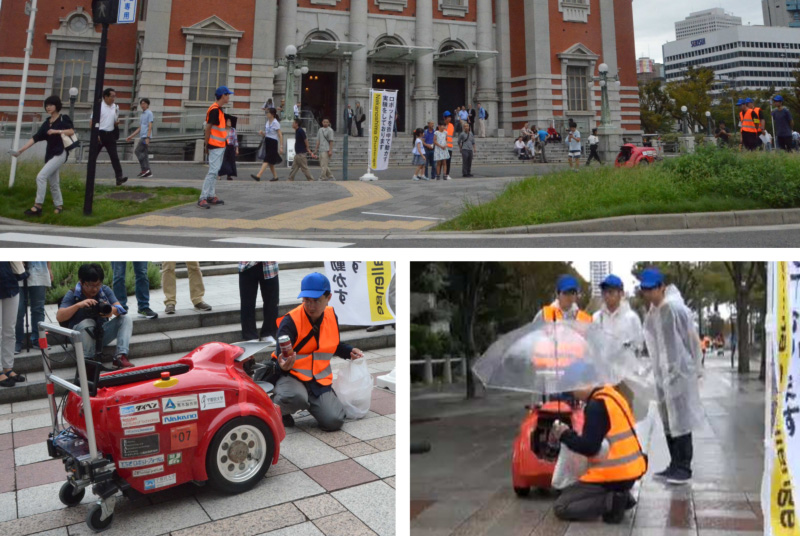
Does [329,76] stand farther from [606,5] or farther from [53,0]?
[606,5]

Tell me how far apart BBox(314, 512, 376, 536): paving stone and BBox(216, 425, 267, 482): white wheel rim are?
68cm

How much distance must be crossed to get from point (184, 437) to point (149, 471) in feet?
0.89

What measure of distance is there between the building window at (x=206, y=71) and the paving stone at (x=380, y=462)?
1021 inches

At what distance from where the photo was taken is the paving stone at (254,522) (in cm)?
388

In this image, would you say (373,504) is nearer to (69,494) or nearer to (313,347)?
(313,347)

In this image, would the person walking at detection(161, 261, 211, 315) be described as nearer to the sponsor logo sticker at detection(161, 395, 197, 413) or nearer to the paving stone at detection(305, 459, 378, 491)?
the sponsor logo sticker at detection(161, 395, 197, 413)

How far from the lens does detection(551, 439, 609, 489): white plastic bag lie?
364cm

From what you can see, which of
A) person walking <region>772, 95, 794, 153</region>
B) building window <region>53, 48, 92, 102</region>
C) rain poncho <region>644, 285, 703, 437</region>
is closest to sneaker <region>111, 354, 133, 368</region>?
rain poncho <region>644, 285, 703, 437</region>

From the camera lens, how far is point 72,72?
97.0 ft

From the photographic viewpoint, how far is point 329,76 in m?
33.9

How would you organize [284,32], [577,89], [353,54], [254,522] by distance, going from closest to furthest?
[254,522] → [284,32] → [353,54] → [577,89]

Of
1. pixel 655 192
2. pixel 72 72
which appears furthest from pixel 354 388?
pixel 72 72

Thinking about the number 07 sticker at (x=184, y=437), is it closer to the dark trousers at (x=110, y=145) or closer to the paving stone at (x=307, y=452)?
the paving stone at (x=307, y=452)

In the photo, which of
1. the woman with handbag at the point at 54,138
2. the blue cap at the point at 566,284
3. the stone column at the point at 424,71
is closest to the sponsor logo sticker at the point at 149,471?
the blue cap at the point at 566,284
